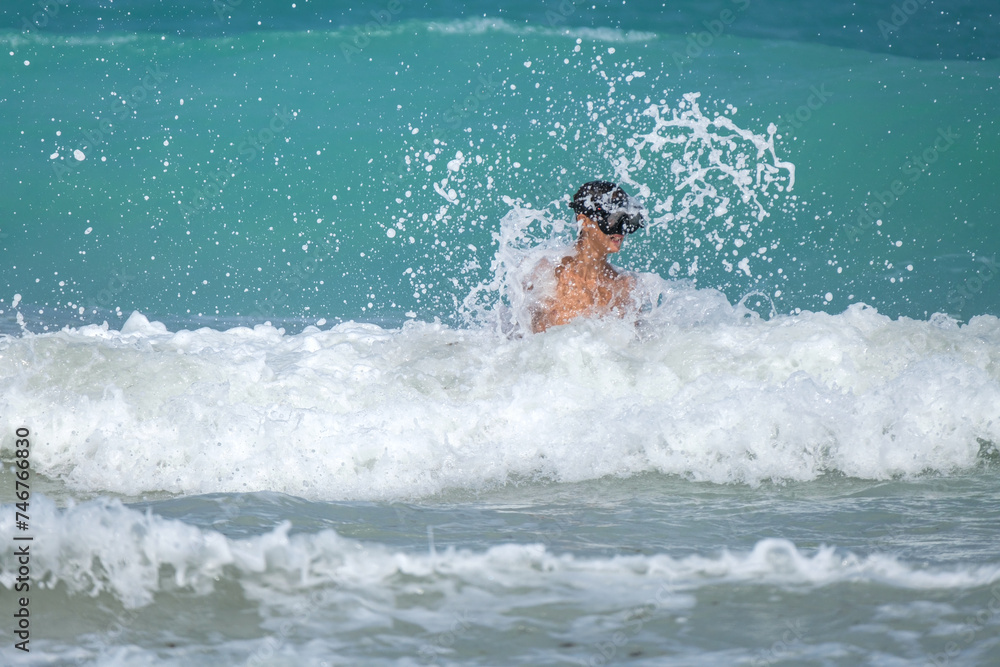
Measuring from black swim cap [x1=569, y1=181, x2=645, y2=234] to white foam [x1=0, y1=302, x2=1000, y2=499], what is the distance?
1.70 feet

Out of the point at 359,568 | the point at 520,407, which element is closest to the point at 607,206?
the point at 520,407

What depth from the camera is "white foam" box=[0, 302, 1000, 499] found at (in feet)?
11.6

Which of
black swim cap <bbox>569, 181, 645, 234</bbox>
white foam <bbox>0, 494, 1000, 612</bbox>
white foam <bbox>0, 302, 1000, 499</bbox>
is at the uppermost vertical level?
black swim cap <bbox>569, 181, 645, 234</bbox>

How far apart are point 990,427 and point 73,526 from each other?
145 inches

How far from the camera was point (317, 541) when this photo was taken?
7.53 feet

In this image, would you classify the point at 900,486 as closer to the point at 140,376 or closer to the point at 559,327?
the point at 559,327

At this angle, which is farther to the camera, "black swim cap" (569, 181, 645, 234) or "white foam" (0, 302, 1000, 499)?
"black swim cap" (569, 181, 645, 234)

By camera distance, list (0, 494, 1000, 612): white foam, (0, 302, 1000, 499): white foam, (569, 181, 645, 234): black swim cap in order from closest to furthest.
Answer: (0, 494, 1000, 612): white foam → (0, 302, 1000, 499): white foam → (569, 181, 645, 234): black swim cap

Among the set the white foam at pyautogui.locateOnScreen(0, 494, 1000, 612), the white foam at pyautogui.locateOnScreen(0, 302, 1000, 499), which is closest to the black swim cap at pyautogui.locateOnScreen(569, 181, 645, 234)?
the white foam at pyautogui.locateOnScreen(0, 302, 1000, 499)

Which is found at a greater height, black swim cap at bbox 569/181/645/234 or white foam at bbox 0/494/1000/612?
black swim cap at bbox 569/181/645/234

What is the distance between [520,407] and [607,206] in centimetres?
141

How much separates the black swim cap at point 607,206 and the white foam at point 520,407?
1.70 feet

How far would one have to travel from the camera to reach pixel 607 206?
4758mm

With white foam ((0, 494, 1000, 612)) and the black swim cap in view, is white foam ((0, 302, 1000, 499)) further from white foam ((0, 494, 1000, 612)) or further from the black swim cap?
white foam ((0, 494, 1000, 612))
